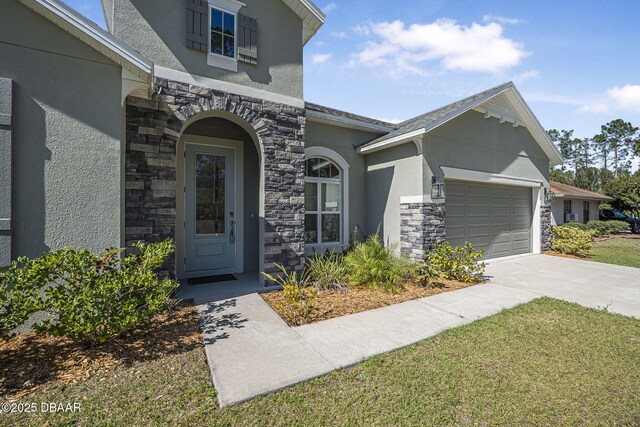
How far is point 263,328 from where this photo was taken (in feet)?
13.0

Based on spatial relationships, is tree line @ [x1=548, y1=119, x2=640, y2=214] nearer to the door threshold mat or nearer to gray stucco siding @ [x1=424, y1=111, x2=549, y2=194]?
gray stucco siding @ [x1=424, y1=111, x2=549, y2=194]

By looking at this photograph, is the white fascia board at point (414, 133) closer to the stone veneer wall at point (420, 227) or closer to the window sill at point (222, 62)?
the stone veneer wall at point (420, 227)

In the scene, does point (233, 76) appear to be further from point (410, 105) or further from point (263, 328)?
point (410, 105)

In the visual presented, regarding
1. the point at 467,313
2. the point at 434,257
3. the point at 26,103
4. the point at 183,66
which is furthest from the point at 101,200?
the point at 434,257

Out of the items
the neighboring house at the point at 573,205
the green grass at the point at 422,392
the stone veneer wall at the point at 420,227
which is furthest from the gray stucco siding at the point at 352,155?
the neighboring house at the point at 573,205

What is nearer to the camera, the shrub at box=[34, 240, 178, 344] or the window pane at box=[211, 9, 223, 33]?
the shrub at box=[34, 240, 178, 344]

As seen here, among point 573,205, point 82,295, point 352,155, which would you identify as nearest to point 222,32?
point 352,155

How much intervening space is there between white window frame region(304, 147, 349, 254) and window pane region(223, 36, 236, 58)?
2.71 m

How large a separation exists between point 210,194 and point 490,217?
27.7 feet

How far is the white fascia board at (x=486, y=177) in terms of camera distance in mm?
7746

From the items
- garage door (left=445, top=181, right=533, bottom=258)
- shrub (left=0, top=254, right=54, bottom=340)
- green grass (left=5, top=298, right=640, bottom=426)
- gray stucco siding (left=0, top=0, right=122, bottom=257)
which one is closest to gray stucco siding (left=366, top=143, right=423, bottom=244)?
garage door (left=445, top=181, right=533, bottom=258)

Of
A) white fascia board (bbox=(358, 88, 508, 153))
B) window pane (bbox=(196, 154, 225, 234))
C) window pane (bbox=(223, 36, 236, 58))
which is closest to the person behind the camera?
window pane (bbox=(223, 36, 236, 58))

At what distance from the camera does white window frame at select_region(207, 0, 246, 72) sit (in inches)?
208

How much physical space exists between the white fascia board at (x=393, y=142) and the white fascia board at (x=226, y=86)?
2.57m
